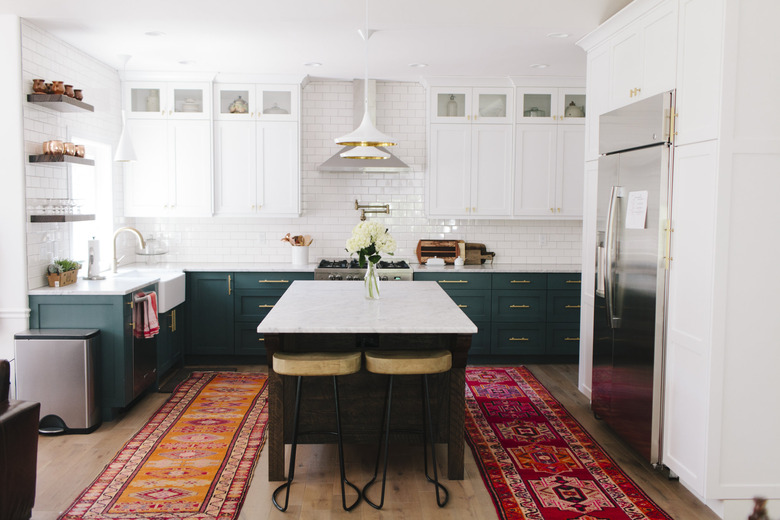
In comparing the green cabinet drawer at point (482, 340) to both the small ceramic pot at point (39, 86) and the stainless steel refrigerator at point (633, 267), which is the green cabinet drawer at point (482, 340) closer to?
the stainless steel refrigerator at point (633, 267)

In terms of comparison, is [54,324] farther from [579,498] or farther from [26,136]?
[579,498]

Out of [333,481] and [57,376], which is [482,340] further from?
[57,376]

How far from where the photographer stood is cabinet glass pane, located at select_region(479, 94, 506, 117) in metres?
6.64

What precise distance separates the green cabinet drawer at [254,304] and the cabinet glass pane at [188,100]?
199 centimetres

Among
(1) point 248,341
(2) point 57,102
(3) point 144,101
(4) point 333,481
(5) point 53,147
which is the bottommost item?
(4) point 333,481

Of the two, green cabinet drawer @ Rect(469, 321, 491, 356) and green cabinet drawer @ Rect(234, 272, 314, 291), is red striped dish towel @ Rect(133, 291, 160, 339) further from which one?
green cabinet drawer @ Rect(469, 321, 491, 356)

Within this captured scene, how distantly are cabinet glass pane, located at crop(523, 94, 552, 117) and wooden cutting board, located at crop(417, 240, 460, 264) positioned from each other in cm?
160

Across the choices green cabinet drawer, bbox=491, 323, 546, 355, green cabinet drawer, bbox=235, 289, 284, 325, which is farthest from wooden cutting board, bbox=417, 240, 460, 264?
green cabinet drawer, bbox=235, 289, 284, 325

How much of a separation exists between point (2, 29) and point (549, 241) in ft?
17.9

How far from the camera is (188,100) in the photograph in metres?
6.46

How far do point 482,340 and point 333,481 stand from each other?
3.06 metres

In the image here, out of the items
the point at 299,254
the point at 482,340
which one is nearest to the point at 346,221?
the point at 299,254

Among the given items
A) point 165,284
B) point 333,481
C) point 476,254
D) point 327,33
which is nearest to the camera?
point 333,481

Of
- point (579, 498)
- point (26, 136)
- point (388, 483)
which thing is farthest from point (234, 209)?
point (579, 498)
